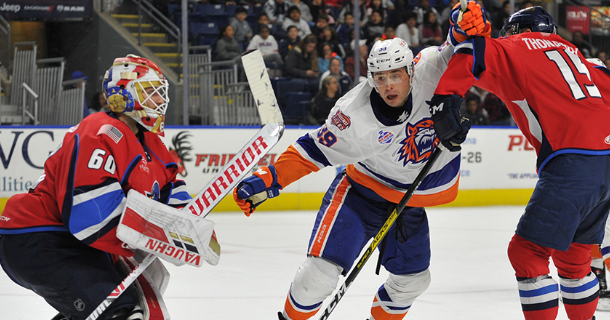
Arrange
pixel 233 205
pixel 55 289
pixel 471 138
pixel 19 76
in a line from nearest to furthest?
pixel 55 289 → pixel 19 76 → pixel 233 205 → pixel 471 138

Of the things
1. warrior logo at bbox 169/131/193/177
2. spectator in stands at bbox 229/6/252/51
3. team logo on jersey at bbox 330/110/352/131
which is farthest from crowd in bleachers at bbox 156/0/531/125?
team logo on jersey at bbox 330/110/352/131

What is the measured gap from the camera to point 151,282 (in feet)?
7.02

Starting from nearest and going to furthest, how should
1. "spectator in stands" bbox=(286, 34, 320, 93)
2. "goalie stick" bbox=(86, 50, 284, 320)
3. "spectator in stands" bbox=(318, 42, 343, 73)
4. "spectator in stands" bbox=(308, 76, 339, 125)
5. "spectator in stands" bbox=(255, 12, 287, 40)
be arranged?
1. "goalie stick" bbox=(86, 50, 284, 320)
2. "spectator in stands" bbox=(308, 76, 339, 125)
3. "spectator in stands" bbox=(286, 34, 320, 93)
4. "spectator in stands" bbox=(318, 42, 343, 73)
5. "spectator in stands" bbox=(255, 12, 287, 40)

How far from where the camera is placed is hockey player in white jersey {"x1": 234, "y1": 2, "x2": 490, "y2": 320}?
95.2 inches

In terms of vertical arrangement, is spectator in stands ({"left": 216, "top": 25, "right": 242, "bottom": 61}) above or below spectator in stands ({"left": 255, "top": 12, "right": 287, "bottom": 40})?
below

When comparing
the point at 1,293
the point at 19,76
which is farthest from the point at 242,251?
the point at 19,76

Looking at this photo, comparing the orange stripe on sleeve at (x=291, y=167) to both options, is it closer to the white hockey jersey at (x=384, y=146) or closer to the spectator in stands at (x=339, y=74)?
the white hockey jersey at (x=384, y=146)

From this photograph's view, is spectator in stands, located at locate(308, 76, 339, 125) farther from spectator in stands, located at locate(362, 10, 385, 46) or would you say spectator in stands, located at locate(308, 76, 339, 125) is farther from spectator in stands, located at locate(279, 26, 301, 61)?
spectator in stands, located at locate(362, 10, 385, 46)

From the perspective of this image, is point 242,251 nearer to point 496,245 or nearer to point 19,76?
point 496,245

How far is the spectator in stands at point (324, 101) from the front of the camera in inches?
297

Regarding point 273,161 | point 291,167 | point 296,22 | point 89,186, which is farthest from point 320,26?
point 89,186

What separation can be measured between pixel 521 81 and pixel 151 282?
53.8 inches

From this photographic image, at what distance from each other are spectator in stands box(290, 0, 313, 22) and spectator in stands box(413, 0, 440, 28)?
1383 millimetres

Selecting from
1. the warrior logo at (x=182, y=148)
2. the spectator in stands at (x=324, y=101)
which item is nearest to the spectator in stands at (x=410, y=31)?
the spectator in stands at (x=324, y=101)
